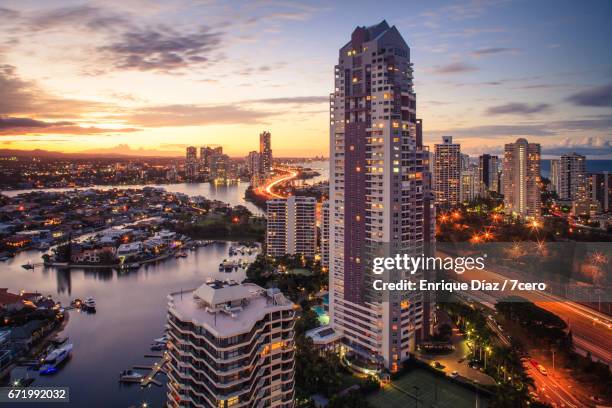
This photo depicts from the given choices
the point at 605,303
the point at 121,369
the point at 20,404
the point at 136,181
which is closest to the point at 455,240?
the point at 605,303

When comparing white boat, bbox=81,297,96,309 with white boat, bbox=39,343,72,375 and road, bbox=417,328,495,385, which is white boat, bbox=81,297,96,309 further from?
road, bbox=417,328,495,385

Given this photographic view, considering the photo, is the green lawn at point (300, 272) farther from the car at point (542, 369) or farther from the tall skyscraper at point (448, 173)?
the tall skyscraper at point (448, 173)

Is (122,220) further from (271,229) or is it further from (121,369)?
(121,369)

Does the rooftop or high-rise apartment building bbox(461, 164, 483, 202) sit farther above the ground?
high-rise apartment building bbox(461, 164, 483, 202)

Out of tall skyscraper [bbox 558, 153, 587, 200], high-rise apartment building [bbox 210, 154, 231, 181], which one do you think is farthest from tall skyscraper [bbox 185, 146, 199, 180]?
tall skyscraper [bbox 558, 153, 587, 200]

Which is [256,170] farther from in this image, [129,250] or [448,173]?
[129,250]

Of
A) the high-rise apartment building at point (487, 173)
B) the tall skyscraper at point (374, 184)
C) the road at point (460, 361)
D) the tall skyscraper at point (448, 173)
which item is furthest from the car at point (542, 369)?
the high-rise apartment building at point (487, 173)

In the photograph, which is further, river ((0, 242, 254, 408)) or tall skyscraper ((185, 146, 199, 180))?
tall skyscraper ((185, 146, 199, 180))
